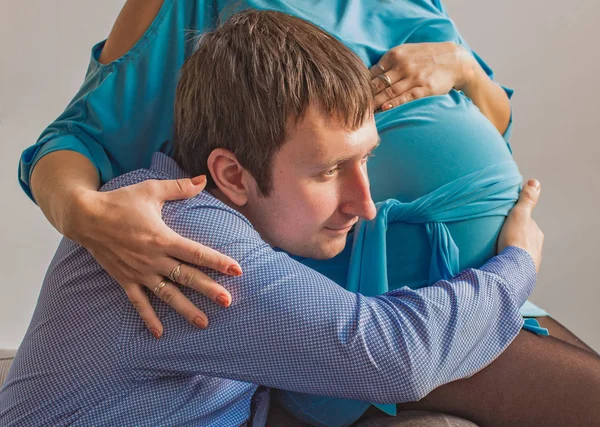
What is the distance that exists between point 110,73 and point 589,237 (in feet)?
5.72

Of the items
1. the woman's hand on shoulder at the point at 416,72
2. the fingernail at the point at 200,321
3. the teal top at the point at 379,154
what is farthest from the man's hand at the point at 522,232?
the fingernail at the point at 200,321

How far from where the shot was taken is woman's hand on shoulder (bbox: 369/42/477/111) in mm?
1350

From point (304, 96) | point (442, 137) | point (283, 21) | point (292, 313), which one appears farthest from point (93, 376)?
point (442, 137)

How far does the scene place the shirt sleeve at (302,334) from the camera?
3.12 ft

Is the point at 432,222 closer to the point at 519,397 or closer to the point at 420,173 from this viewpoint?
the point at 420,173

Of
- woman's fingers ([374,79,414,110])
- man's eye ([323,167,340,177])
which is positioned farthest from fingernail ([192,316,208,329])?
woman's fingers ([374,79,414,110])

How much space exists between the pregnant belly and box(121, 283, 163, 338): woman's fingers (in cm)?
47

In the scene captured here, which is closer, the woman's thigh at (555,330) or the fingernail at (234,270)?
the fingernail at (234,270)

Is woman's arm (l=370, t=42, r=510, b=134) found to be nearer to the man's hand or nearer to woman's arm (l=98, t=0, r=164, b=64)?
the man's hand

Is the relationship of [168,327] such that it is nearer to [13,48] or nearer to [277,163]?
[277,163]

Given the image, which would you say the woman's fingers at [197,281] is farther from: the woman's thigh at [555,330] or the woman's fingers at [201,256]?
the woman's thigh at [555,330]

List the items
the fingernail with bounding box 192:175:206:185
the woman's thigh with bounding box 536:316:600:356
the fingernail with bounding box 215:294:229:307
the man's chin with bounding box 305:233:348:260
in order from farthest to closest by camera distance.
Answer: the woman's thigh with bounding box 536:316:600:356 → the man's chin with bounding box 305:233:348:260 → the fingernail with bounding box 192:175:206:185 → the fingernail with bounding box 215:294:229:307

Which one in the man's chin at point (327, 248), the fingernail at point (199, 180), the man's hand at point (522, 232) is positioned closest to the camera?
the fingernail at point (199, 180)

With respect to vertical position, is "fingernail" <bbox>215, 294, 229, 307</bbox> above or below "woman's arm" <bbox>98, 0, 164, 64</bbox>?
below
